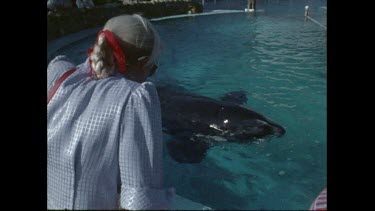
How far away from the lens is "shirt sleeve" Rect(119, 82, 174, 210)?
189 centimetres

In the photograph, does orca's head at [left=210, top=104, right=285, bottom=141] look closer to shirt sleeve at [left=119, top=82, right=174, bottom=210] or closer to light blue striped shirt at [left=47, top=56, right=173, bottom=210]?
light blue striped shirt at [left=47, top=56, right=173, bottom=210]

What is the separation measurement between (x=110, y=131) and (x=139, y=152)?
0.19 m

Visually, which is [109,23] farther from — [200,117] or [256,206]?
[200,117]

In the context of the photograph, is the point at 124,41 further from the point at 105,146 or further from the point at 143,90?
the point at 105,146

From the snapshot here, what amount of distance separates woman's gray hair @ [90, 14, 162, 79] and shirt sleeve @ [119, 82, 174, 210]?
0.87ft

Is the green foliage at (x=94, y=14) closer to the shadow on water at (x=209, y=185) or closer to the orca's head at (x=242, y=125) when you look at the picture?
the orca's head at (x=242, y=125)

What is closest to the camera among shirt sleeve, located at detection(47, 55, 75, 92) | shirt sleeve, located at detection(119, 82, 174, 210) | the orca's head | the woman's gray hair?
shirt sleeve, located at detection(119, 82, 174, 210)

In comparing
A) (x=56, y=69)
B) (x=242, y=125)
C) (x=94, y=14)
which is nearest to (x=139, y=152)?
(x=56, y=69)

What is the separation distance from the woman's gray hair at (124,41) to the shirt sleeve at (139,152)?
0.87ft

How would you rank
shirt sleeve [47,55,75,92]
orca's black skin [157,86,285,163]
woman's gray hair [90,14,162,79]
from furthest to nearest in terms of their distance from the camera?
orca's black skin [157,86,285,163]
shirt sleeve [47,55,75,92]
woman's gray hair [90,14,162,79]

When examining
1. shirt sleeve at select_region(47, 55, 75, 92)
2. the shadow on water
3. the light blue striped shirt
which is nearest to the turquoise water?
the shadow on water

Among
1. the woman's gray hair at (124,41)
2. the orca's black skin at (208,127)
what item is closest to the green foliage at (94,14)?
the orca's black skin at (208,127)
